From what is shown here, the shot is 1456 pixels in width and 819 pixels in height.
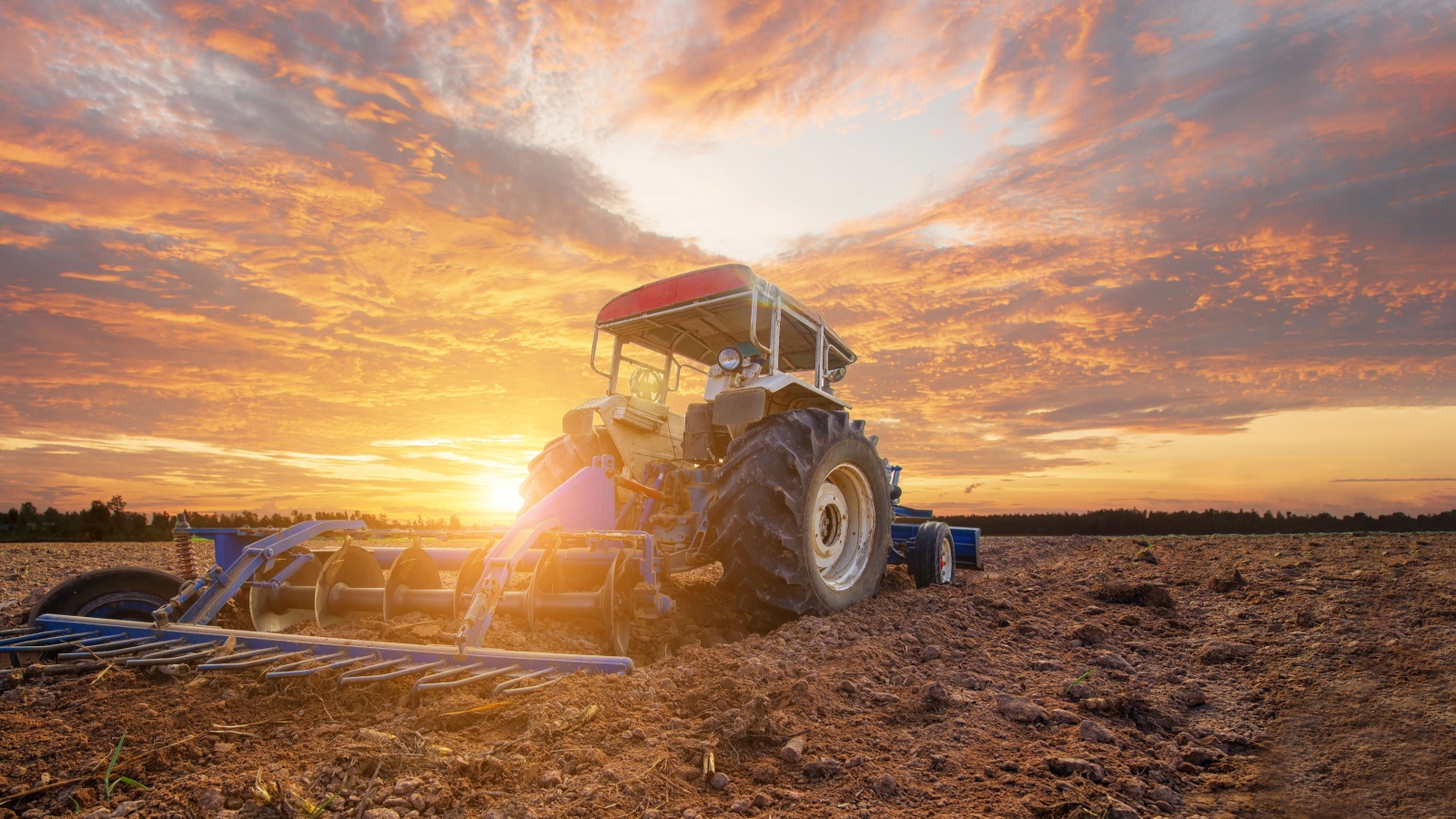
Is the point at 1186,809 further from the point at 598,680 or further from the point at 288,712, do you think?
the point at 288,712

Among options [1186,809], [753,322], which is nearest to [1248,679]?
[1186,809]

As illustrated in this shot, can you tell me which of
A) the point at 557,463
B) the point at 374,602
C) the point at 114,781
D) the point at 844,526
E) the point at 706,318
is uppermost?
A: the point at 706,318

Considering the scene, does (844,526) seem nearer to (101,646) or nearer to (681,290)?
(681,290)

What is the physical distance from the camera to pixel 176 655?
2.96m

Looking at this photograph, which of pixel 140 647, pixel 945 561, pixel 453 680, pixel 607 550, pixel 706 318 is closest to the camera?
pixel 453 680

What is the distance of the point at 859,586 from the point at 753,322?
212cm

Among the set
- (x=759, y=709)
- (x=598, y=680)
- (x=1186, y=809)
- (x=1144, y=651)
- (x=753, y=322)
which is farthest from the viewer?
(x=753, y=322)

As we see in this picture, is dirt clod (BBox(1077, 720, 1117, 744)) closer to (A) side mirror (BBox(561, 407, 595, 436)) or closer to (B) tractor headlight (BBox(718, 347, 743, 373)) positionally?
(B) tractor headlight (BBox(718, 347, 743, 373))

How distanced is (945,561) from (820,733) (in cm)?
446

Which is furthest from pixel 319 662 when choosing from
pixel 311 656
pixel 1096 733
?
pixel 1096 733

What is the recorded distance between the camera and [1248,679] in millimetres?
3371

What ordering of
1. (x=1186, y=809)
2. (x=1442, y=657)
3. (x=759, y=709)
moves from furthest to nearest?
(x=1442, y=657)
(x=759, y=709)
(x=1186, y=809)

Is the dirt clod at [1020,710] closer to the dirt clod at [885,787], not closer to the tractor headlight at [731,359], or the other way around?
the dirt clod at [885,787]

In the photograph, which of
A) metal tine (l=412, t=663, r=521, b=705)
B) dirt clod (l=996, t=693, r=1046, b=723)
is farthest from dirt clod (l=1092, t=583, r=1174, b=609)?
metal tine (l=412, t=663, r=521, b=705)
